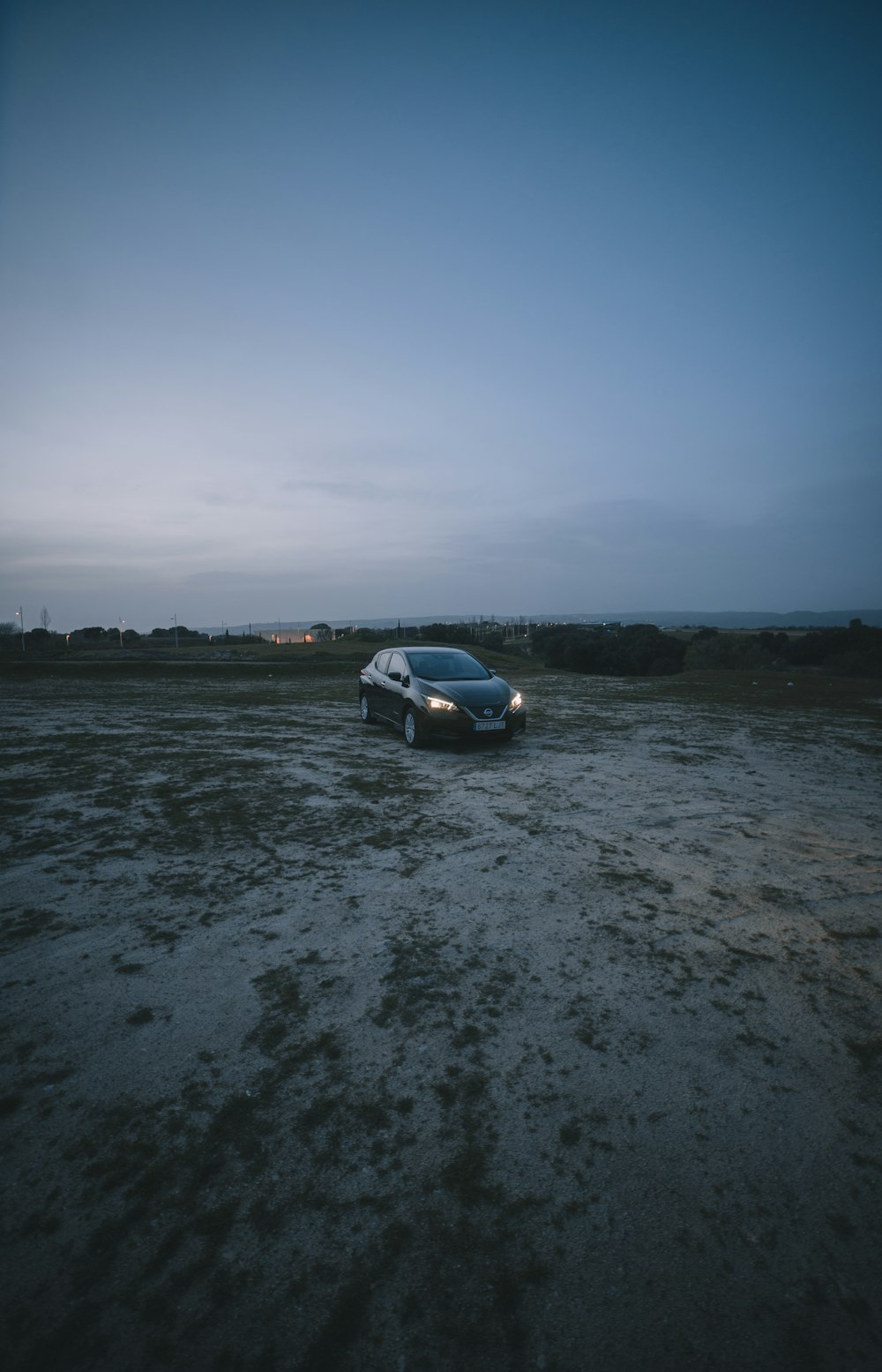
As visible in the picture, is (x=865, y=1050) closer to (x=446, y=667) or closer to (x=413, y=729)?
(x=413, y=729)

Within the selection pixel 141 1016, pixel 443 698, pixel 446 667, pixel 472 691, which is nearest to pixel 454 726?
pixel 443 698

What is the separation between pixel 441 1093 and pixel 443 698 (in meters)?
6.33

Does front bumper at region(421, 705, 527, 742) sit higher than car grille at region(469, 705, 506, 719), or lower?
lower

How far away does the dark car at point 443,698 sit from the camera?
8.48 m

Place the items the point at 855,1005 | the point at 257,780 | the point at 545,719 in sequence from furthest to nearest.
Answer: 1. the point at 545,719
2. the point at 257,780
3. the point at 855,1005

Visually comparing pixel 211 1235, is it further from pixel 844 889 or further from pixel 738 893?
pixel 844 889

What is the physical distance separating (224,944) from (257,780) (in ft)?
12.0

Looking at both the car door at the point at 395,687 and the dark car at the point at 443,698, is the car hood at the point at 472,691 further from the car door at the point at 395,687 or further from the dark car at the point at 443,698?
the car door at the point at 395,687

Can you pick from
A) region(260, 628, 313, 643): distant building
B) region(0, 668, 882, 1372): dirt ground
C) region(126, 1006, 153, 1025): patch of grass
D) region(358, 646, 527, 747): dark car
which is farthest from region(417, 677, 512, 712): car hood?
region(260, 628, 313, 643): distant building

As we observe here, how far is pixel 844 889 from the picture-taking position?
4.06m

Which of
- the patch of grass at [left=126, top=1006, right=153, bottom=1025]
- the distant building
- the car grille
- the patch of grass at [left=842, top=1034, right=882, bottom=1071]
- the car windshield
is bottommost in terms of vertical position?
the patch of grass at [left=842, top=1034, right=882, bottom=1071]

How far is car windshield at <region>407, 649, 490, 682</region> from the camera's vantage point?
926 centimetres

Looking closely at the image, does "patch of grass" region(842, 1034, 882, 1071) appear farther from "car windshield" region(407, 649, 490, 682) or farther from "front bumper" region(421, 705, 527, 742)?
"car windshield" region(407, 649, 490, 682)

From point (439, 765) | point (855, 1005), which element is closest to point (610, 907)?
point (855, 1005)
